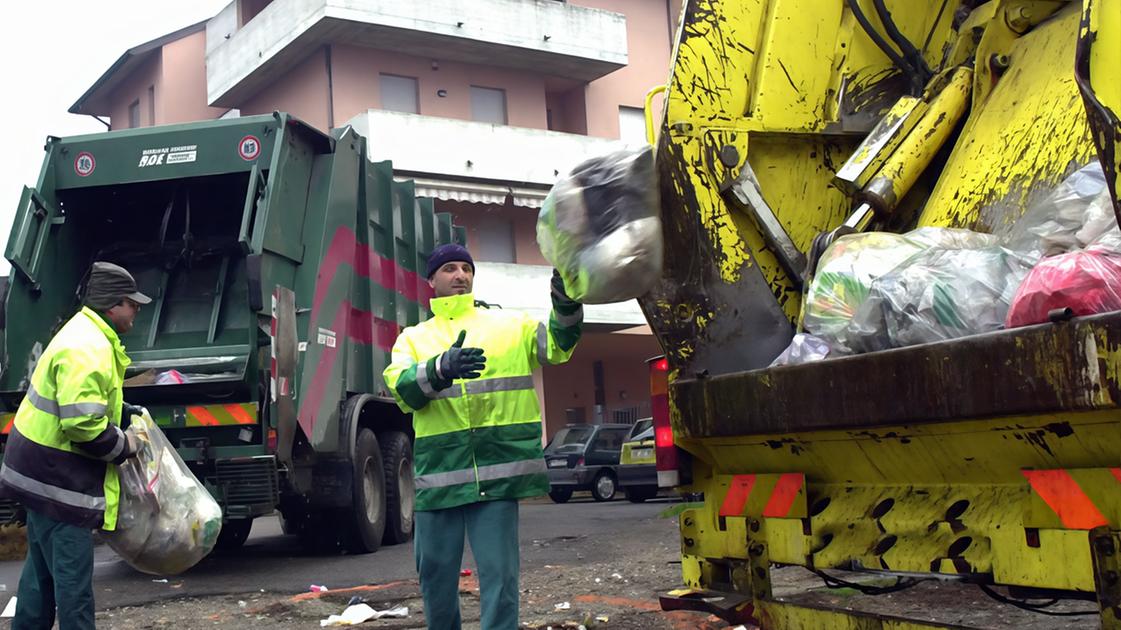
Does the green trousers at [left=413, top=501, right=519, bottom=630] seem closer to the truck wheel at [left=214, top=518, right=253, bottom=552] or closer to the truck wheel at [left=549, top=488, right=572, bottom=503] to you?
the truck wheel at [left=214, top=518, right=253, bottom=552]

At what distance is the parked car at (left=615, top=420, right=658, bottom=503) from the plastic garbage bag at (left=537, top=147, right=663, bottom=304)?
36.1ft

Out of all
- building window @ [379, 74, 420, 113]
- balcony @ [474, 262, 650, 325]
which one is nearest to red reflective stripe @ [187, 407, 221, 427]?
balcony @ [474, 262, 650, 325]

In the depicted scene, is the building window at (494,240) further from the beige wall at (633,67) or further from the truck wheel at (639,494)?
the truck wheel at (639,494)

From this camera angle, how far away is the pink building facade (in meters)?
21.2

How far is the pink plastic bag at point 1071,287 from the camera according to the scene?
2.36 metres

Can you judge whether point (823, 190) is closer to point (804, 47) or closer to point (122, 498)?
point (804, 47)

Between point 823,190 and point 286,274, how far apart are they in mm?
4209

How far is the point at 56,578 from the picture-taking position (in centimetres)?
402

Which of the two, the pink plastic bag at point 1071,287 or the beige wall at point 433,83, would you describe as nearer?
the pink plastic bag at point 1071,287

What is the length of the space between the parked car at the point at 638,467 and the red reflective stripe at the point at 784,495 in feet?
35.5

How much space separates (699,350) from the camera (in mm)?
3566

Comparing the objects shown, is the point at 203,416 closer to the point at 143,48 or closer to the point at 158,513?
the point at 158,513

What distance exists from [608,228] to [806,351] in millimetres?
611

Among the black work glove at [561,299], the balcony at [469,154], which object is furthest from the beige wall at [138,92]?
the black work glove at [561,299]
